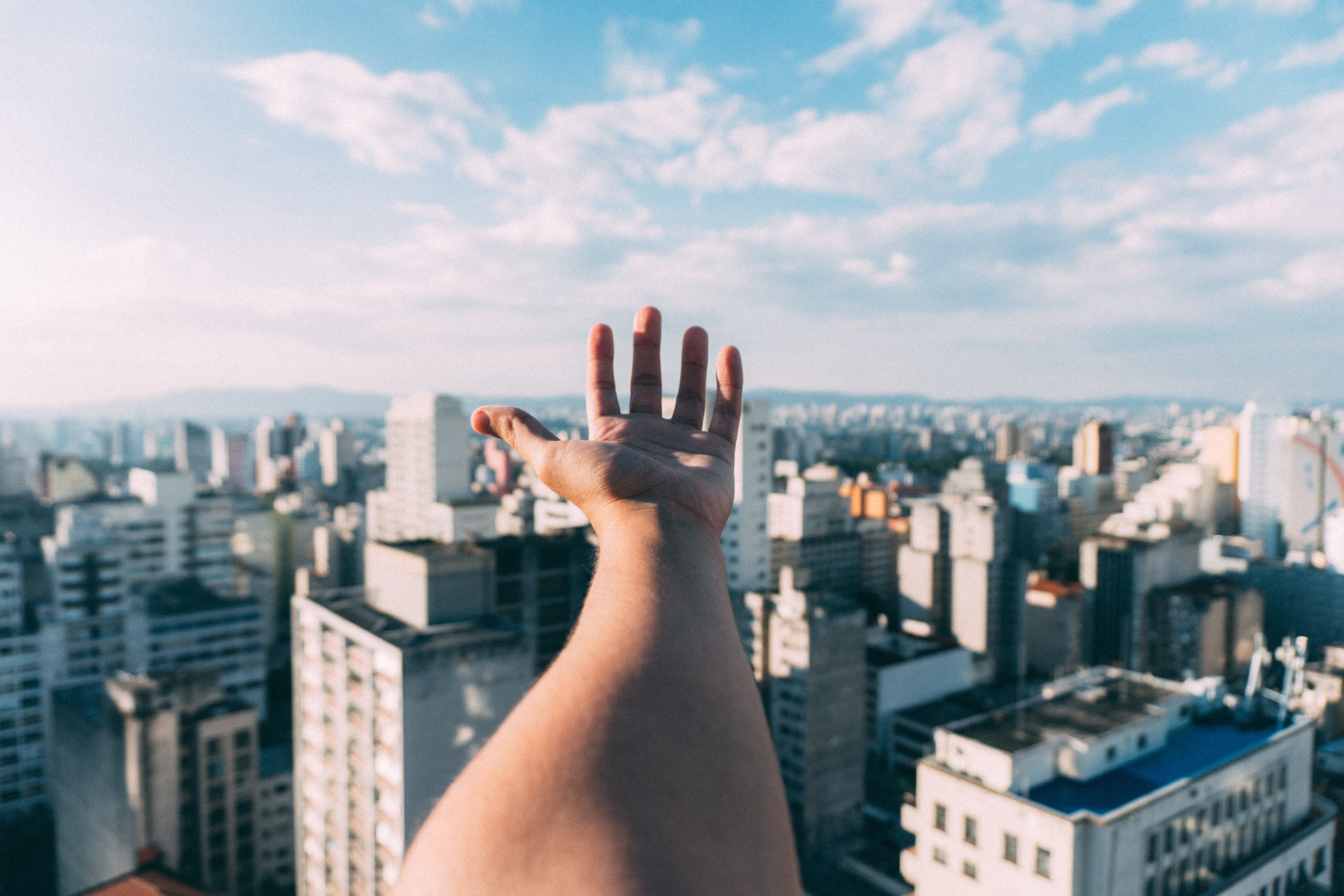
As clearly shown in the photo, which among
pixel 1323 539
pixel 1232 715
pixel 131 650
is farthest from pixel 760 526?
pixel 1323 539

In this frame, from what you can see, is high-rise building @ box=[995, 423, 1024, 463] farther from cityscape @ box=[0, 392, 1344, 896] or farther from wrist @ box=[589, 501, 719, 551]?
wrist @ box=[589, 501, 719, 551]

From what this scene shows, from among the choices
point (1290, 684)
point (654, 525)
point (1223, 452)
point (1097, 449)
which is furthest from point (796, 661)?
point (1097, 449)

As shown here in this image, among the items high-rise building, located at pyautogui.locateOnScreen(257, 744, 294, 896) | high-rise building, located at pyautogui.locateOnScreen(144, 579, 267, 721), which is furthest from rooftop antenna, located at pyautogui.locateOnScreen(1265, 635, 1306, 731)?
high-rise building, located at pyautogui.locateOnScreen(144, 579, 267, 721)

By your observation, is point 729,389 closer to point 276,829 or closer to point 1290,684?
point 1290,684

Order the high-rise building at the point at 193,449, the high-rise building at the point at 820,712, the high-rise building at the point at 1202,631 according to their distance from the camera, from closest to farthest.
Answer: the high-rise building at the point at 820,712, the high-rise building at the point at 1202,631, the high-rise building at the point at 193,449

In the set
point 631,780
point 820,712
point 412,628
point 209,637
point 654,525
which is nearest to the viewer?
point 631,780

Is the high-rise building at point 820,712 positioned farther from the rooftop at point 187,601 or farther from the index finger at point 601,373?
the index finger at point 601,373

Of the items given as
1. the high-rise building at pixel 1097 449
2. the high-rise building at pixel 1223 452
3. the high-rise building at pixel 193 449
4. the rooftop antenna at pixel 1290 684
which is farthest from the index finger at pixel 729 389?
the high-rise building at pixel 193 449

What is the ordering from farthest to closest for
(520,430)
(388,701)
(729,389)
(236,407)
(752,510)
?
(236,407), (752,510), (388,701), (729,389), (520,430)
